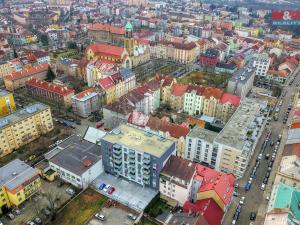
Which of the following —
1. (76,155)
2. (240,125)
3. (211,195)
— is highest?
(240,125)

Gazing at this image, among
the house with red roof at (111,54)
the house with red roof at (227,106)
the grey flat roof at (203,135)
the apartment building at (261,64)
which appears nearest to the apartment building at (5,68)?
the house with red roof at (111,54)

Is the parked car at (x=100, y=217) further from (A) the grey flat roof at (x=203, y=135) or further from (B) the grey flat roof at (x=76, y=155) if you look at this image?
(A) the grey flat roof at (x=203, y=135)

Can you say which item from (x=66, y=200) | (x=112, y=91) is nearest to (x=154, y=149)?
(x=66, y=200)

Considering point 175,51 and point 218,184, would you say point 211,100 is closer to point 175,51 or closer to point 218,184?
point 218,184

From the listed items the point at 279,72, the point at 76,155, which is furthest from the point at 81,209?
the point at 279,72

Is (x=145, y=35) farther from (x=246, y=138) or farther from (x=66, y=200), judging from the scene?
(x=66, y=200)

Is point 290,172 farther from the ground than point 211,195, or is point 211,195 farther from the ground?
point 290,172
